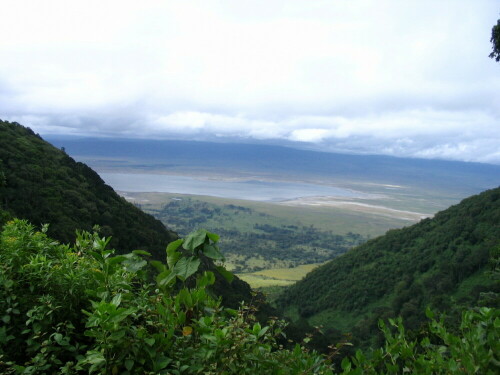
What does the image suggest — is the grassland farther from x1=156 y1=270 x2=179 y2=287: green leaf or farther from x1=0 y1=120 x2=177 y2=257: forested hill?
x1=156 y1=270 x2=179 y2=287: green leaf

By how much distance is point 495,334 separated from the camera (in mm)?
2041

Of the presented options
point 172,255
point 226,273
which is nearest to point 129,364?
point 172,255

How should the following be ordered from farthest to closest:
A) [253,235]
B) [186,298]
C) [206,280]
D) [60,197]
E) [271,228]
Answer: [271,228] < [253,235] < [60,197] < [206,280] < [186,298]

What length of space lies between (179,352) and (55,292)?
91 centimetres

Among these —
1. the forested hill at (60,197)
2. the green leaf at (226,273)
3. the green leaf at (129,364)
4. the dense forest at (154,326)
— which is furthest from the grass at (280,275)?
the green leaf at (129,364)

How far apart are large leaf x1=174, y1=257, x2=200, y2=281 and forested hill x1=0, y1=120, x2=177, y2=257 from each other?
57.1 feet

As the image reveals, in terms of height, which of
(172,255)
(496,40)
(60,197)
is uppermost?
(496,40)

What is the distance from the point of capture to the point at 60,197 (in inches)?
963

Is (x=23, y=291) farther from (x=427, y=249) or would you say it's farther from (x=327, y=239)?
(x=327, y=239)

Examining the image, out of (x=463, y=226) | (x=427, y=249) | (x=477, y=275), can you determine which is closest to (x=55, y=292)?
(x=477, y=275)

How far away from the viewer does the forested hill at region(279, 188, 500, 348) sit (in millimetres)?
33719

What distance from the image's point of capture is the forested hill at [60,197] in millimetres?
20453

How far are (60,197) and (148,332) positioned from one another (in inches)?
989

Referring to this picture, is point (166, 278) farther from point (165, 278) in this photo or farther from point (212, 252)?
point (212, 252)
